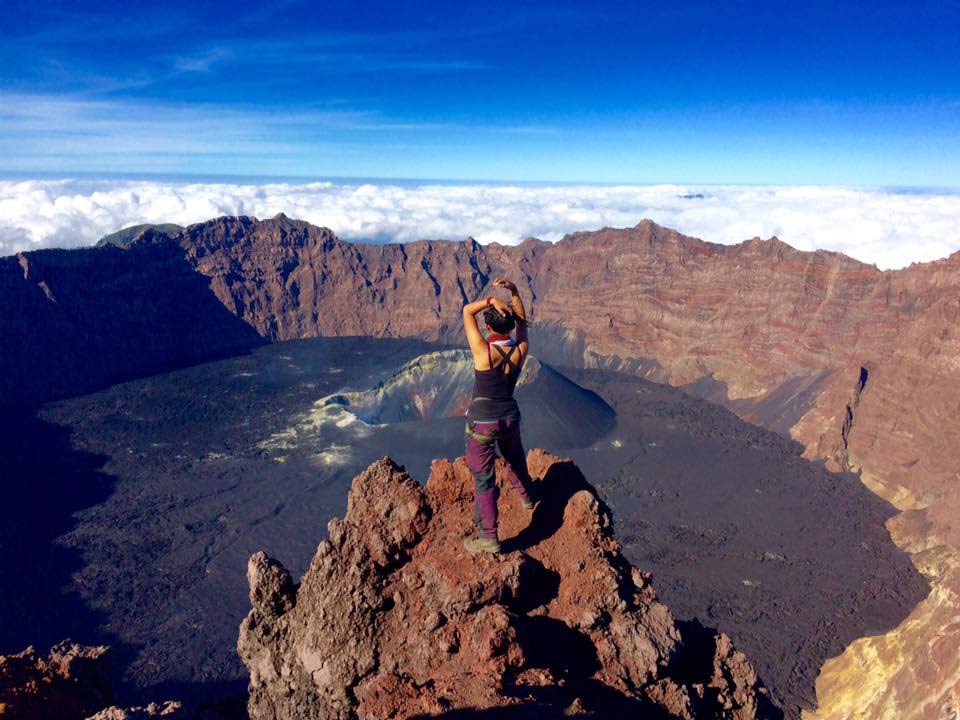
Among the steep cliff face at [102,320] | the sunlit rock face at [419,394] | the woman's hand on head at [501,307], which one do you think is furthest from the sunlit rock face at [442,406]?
the woman's hand on head at [501,307]

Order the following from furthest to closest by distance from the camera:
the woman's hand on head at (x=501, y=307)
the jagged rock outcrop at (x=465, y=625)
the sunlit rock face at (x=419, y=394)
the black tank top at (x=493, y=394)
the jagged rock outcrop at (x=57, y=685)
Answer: the sunlit rock face at (x=419, y=394), the jagged rock outcrop at (x=57, y=685), the black tank top at (x=493, y=394), the woman's hand on head at (x=501, y=307), the jagged rock outcrop at (x=465, y=625)

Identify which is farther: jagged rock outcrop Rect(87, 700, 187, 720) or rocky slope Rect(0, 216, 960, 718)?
rocky slope Rect(0, 216, 960, 718)

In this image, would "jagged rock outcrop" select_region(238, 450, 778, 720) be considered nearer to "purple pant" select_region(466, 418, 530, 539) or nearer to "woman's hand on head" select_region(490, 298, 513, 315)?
"purple pant" select_region(466, 418, 530, 539)

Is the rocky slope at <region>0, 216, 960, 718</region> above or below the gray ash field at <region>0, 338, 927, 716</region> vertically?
above

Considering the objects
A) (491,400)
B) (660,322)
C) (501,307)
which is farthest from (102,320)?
(501,307)

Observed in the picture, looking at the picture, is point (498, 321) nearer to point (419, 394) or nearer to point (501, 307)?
point (501, 307)

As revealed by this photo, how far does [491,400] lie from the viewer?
799cm

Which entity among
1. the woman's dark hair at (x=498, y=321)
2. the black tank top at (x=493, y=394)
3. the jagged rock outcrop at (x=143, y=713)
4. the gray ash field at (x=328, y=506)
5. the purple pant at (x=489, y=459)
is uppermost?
the woman's dark hair at (x=498, y=321)

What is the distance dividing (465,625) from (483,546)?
107 centimetres

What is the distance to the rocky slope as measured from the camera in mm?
38453

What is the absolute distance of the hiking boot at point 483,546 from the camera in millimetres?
7637

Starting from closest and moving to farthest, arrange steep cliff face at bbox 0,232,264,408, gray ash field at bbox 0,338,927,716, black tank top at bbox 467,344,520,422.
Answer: black tank top at bbox 467,344,520,422 < gray ash field at bbox 0,338,927,716 < steep cliff face at bbox 0,232,264,408

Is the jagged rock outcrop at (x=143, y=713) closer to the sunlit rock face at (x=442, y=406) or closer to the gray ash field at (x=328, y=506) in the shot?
the gray ash field at (x=328, y=506)

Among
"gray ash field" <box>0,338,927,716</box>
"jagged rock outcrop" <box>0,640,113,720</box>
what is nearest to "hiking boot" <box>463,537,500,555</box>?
"jagged rock outcrop" <box>0,640,113,720</box>
